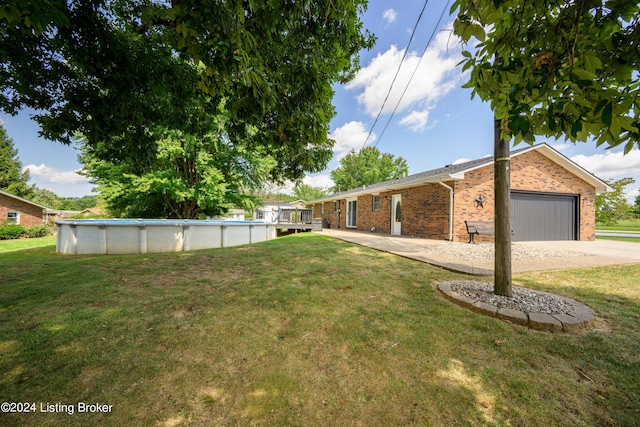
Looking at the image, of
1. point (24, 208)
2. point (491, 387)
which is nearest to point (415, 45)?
point (491, 387)

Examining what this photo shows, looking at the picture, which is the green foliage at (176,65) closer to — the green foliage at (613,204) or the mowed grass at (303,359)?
the mowed grass at (303,359)

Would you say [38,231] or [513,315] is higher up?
[513,315]

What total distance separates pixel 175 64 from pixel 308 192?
51.1 meters

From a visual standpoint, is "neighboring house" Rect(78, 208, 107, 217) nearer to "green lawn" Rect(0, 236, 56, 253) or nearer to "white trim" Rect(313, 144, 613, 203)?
"green lawn" Rect(0, 236, 56, 253)

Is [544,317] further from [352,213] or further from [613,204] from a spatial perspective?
[613,204]

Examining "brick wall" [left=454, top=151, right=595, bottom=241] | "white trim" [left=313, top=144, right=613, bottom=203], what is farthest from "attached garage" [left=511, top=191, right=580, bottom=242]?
"white trim" [left=313, top=144, right=613, bottom=203]

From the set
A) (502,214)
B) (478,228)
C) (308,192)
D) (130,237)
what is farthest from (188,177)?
(308,192)

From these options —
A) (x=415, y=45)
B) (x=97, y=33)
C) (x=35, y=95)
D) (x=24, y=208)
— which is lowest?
(x=24, y=208)

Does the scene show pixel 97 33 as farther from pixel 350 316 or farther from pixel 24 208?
pixel 24 208

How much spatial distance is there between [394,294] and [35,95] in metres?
6.79

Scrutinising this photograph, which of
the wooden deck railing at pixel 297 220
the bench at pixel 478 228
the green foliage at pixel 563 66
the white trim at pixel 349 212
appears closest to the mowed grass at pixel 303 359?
the green foliage at pixel 563 66

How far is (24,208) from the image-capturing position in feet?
72.1

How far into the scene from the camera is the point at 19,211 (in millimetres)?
21484

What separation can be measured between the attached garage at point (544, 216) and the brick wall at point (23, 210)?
119 feet
